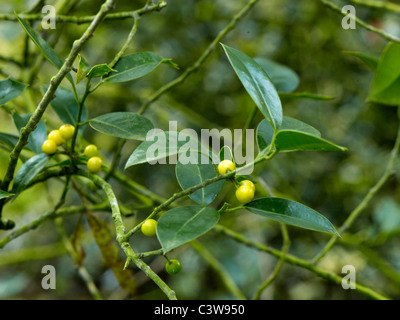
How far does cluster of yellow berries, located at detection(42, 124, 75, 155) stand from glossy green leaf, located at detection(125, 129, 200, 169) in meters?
0.19

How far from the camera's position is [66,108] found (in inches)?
26.6

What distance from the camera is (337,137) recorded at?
5.36ft

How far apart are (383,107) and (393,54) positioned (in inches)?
34.0

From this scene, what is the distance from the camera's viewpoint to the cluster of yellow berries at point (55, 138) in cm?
60

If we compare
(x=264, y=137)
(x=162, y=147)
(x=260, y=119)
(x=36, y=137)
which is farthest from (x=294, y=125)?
(x=260, y=119)

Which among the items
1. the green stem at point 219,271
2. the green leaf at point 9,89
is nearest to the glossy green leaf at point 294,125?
the green leaf at point 9,89

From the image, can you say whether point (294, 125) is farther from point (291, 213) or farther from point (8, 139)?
point (8, 139)

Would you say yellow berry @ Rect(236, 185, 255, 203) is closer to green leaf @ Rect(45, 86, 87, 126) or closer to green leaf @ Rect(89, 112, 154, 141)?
green leaf @ Rect(89, 112, 154, 141)

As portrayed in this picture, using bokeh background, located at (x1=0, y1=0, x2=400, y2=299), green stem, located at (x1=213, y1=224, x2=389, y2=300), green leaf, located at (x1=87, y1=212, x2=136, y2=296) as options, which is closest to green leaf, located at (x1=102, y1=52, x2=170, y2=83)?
green leaf, located at (x1=87, y1=212, x2=136, y2=296)

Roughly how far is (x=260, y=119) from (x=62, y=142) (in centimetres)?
105

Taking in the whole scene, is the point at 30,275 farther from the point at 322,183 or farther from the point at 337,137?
the point at 337,137

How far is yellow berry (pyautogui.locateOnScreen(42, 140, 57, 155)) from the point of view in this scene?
1.95ft

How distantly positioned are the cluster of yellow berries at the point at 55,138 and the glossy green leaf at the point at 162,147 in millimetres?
186
